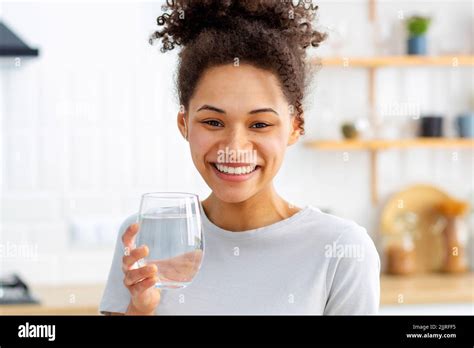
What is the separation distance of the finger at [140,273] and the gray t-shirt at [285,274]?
0.36 feet

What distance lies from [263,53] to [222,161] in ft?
0.33

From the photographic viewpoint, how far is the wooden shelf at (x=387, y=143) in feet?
7.19

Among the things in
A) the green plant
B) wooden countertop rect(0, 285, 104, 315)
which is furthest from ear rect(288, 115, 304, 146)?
the green plant

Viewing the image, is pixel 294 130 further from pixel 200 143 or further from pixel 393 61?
pixel 393 61

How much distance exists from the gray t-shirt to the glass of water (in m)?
0.09

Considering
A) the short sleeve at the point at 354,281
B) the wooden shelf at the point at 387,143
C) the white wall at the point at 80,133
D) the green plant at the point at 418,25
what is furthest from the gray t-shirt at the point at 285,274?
the green plant at the point at 418,25

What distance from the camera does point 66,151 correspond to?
82.6 inches

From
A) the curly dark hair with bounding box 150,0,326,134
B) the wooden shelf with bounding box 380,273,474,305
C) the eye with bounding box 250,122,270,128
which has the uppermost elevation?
the curly dark hair with bounding box 150,0,326,134

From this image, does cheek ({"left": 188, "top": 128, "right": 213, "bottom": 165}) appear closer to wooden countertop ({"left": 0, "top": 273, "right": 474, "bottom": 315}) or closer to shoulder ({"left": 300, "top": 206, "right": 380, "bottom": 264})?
shoulder ({"left": 300, "top": 206, "right": 380, "bottom": 264})

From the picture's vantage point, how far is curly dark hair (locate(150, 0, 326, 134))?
703 millimetres

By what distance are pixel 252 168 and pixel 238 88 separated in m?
0.07

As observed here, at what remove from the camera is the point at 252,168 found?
0.69 metres

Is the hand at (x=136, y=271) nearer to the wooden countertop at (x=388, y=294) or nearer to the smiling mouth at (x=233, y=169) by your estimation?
the smiling mouth at (x=233, y=169)

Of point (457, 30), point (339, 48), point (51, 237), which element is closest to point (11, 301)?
point (51, 237)
